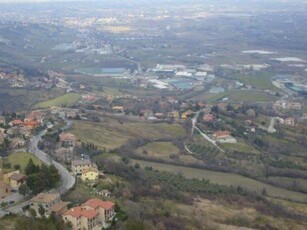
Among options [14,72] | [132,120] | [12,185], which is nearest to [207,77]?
[14,72]

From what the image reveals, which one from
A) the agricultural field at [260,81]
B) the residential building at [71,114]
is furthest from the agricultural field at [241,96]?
the residential building at [71,114]

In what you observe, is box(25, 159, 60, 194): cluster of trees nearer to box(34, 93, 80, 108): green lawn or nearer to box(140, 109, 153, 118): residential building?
box(140, 109, 153, 118): residential building

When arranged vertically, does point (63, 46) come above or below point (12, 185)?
below

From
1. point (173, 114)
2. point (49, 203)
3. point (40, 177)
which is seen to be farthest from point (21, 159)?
point (173, 114)

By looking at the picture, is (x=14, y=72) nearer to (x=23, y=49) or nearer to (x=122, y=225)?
(x=23, y=49)

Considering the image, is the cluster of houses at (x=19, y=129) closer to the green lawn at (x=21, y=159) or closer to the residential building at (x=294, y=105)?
the green lawn at (x=21, y=159)

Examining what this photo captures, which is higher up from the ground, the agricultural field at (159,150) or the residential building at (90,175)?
the residential building at (90,175)

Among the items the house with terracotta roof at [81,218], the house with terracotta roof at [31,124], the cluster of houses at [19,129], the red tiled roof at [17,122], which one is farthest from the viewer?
the red tiled roof at [17,122]
